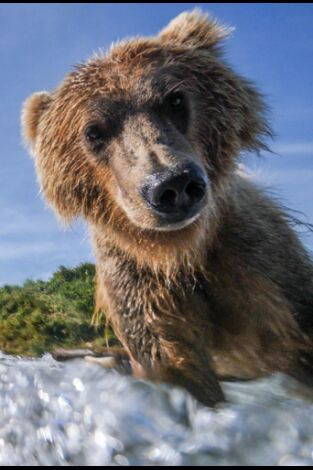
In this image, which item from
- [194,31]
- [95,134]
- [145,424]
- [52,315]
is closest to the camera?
[145,424]

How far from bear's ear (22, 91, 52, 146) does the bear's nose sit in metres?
2.08

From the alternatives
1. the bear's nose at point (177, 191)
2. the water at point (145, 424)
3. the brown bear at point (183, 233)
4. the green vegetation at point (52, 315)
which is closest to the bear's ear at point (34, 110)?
the brown bear at point (183, 233)

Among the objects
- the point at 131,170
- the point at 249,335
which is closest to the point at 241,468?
the point at 249,335

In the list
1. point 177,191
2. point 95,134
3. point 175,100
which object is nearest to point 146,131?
point 175,100

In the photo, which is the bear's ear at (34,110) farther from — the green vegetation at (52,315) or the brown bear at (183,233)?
the green vegetation at (52,315)

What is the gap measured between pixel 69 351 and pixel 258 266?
2.37 m

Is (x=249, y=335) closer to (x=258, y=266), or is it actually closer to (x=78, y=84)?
(x=258, y=266)

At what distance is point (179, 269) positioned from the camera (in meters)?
6.89

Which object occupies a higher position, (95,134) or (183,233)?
(95,134)

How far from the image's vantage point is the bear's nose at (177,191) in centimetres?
561

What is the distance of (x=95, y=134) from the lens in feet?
22.0

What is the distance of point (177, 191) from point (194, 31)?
2342 mm

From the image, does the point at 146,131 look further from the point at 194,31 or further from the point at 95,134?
the point at 194,31

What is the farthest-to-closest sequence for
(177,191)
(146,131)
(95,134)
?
(95,134) → (146,131) → (177,191)
